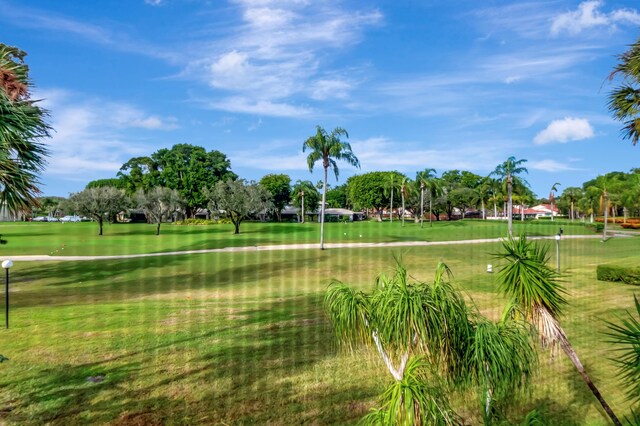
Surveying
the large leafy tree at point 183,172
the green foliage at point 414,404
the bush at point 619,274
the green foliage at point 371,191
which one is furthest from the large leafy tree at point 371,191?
the green foliage at point 414,404

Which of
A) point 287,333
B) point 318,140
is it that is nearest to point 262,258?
point 318,140

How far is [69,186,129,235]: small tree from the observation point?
5800 centimetres

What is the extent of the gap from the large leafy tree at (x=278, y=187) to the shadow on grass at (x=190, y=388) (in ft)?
316

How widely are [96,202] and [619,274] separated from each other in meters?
60.2

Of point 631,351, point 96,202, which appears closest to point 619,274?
point 631,351

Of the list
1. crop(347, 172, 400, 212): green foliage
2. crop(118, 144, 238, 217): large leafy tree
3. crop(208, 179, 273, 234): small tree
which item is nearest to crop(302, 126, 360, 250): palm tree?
crop(208, 179, 273, 234): small tree

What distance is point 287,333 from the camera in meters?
12.0

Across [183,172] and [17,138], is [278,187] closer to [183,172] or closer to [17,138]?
[183,172]

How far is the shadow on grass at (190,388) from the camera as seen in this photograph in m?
7.20

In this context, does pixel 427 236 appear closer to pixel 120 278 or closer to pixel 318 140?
pixel 318 140

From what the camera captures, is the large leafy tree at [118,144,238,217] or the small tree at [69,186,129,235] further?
the large leafy tree at [118,144,238,217]

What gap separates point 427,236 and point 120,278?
40921mm

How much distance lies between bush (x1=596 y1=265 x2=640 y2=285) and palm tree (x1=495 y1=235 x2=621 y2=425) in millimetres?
18668

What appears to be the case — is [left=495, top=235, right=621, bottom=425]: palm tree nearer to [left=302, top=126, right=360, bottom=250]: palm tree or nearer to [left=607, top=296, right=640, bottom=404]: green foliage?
[left=607, top=296, right=640, bottom=404]: green foliage
